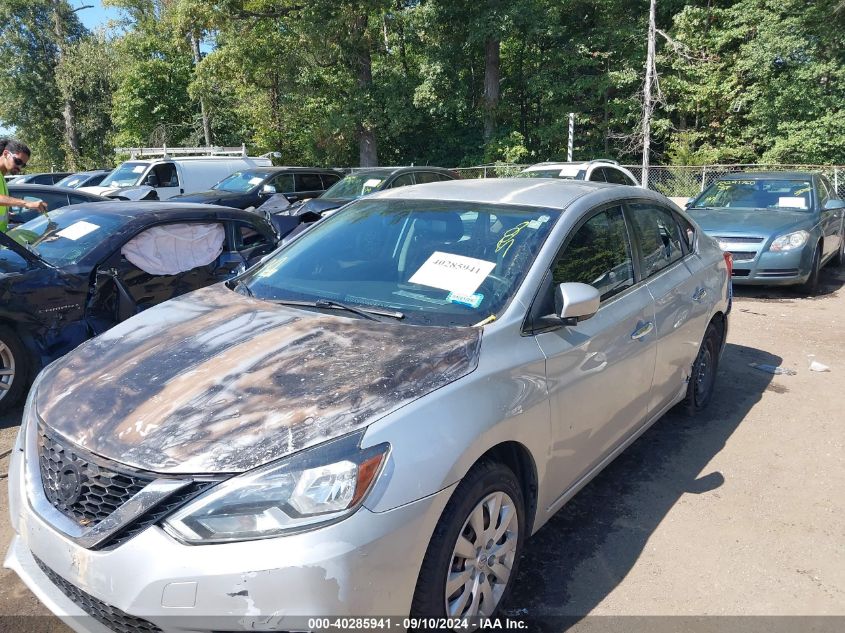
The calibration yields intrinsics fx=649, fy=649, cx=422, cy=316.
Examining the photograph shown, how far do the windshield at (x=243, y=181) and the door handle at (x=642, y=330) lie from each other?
39.8 ft

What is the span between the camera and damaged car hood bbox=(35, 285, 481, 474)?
2.07 metres

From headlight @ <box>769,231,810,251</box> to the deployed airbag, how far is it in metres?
6.98

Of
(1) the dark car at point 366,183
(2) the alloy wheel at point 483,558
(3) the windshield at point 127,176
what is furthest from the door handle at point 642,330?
(3) the windshield at point 127,176

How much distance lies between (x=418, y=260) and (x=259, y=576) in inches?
69.8

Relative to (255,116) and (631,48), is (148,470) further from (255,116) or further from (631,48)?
(255,116)

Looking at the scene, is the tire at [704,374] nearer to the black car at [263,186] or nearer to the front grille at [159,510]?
the front grille at [159,510]

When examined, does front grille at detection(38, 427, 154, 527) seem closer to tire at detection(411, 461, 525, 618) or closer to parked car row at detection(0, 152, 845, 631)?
parked car row at detection(0, 152, 845, 631)

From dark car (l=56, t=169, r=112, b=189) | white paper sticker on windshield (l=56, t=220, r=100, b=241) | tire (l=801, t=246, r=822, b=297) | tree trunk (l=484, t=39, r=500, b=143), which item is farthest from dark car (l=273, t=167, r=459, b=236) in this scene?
tree trunk (l=484, t=39, r=500, b=143)

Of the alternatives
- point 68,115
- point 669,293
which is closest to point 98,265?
point 669,293

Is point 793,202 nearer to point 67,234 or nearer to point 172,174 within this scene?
point 67,234

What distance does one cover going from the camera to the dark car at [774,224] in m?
8.57

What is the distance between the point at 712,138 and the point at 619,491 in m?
27.7

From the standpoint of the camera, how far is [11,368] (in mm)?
4633

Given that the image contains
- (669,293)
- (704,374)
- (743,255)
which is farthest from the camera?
(743,255)
